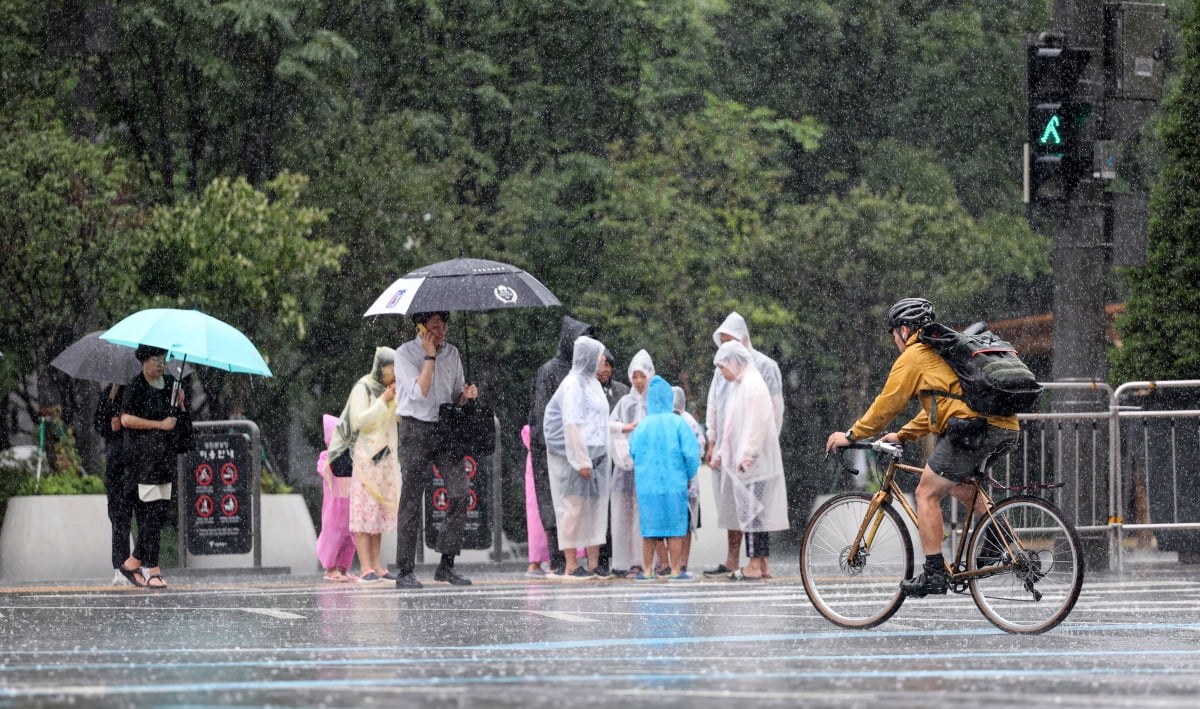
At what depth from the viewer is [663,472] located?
16.0 metres

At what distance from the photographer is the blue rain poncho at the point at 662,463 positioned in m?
16.0

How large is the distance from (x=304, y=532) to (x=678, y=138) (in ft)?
43.3

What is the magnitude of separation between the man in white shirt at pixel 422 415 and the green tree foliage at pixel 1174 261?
7.23m

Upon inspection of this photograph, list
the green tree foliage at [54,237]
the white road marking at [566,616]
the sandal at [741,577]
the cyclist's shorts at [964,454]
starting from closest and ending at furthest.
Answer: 1. the cyclist's shorts at [964,454]
2. the white road marking at [566,616]
3. the sandal at [741,577]
4. the green tree foliage at [54,237]

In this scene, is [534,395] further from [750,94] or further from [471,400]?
[750,94]

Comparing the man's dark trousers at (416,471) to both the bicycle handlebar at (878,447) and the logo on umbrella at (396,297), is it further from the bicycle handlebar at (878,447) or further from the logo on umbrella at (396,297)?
the bicycle handlebar at (878,447)

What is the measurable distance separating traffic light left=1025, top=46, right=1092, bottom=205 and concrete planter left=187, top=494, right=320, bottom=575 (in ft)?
25.6

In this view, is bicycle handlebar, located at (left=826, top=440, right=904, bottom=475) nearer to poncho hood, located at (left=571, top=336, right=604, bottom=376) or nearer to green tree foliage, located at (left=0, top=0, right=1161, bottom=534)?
poncho hood, located at (left=571, top=336, right=604, bottom=376)

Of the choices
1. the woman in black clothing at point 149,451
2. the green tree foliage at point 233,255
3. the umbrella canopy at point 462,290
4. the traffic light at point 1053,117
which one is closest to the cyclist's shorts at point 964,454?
the umbrella canopy at point 462,290

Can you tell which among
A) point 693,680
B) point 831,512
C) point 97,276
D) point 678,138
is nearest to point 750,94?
point 678,138

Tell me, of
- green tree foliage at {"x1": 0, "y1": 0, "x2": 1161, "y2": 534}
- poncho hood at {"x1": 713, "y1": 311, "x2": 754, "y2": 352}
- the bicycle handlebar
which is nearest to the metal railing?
poncho hood at {"x1": 713, "y1": 311, "x2": 754, "y2": 352}

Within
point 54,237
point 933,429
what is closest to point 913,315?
point 933,429

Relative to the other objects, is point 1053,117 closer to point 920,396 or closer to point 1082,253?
point 1082,253

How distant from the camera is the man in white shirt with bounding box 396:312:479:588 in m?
14.6
